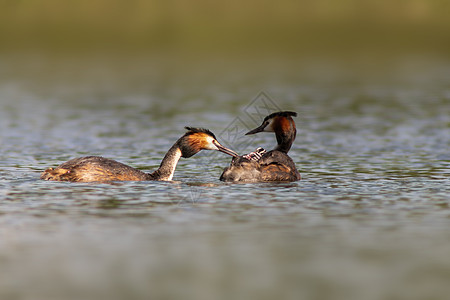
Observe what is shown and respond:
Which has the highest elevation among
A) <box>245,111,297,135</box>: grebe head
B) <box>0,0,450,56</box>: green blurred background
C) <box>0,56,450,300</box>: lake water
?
<box>0,0,450,56</box>: green blurred background

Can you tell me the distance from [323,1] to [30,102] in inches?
4591

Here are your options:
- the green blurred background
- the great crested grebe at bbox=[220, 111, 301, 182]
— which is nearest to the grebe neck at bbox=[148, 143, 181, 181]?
the great crested grebe at bbox=[220, 111, 301, 182]

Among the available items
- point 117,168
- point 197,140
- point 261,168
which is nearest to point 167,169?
point 197,140

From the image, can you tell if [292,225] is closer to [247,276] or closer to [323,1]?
[247,276]

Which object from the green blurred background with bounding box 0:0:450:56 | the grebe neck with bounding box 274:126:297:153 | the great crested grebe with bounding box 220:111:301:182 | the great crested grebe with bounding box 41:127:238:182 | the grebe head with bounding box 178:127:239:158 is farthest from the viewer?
the green blurred background with bounding box 0:0:450:56

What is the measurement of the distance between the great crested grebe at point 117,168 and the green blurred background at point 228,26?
82.5 meters

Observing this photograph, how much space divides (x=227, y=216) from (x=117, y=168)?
4188 mm

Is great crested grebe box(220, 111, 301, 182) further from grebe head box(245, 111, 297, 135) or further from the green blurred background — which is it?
the green blurred background

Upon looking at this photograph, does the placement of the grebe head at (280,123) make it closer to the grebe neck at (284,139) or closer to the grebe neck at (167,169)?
the grebe neck at (284,139)

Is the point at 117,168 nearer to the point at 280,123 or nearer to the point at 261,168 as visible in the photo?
the point at 261,168

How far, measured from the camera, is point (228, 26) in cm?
13512

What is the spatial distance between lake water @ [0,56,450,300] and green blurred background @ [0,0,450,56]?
7420 cm

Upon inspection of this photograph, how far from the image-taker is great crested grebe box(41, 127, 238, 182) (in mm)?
17312

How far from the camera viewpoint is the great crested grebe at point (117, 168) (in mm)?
17312
